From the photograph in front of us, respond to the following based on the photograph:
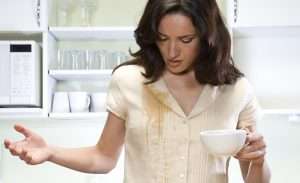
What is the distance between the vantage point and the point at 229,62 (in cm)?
116

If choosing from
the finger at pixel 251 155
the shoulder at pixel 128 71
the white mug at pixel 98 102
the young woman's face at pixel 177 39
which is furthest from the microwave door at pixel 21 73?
the finger at pixel 251 155

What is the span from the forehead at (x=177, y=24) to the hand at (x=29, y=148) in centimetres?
36

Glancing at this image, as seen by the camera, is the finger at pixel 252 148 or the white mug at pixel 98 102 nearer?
the finger at pixel 252 148

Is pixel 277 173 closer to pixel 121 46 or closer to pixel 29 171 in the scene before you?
pixel 121 46

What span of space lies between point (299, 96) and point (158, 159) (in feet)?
4.54

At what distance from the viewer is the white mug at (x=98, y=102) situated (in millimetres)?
2121

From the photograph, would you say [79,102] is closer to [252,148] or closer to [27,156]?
[27,156]

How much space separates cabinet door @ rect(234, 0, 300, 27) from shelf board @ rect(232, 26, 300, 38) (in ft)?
0.10

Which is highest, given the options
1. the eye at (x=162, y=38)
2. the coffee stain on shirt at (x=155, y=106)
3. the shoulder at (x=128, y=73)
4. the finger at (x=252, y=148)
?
the eye at (x=162, y=38)

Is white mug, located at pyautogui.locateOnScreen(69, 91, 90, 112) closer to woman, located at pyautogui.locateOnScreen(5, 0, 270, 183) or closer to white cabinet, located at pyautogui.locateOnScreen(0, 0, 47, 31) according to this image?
white cabinet, located at pyautogui.locateOnScreen(0, 0, 47, 31)

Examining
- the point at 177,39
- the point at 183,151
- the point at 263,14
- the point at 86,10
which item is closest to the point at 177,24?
the point at 177,39

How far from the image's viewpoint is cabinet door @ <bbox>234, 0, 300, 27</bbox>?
6.52 feet

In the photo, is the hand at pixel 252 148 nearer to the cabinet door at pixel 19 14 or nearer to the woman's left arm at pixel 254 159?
the woman's left arm at pixel 254 159

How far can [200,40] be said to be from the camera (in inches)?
42.5
